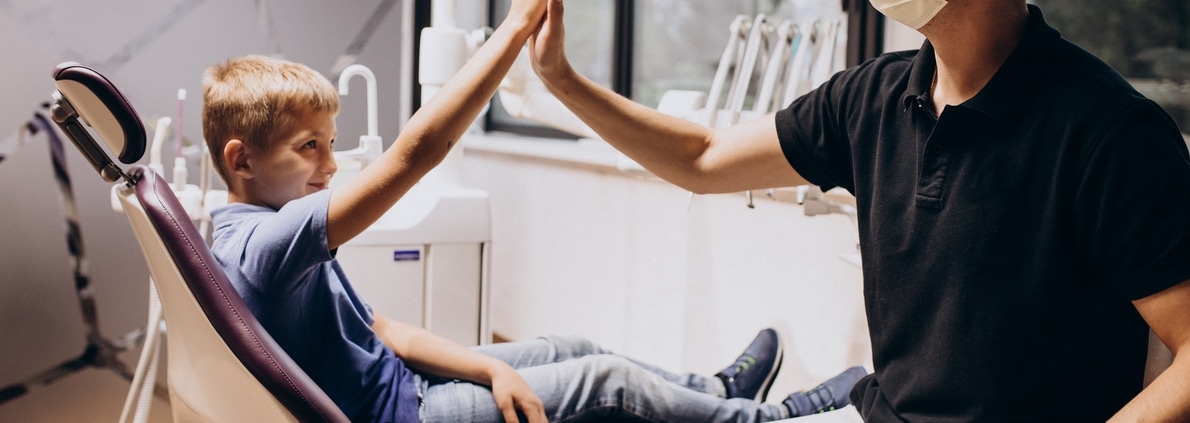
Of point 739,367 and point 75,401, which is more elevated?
point 739,367

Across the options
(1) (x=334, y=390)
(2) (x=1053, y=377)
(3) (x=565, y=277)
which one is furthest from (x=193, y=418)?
(3) (x=565, y=277)

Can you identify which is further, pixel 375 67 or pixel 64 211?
pixel 375 67

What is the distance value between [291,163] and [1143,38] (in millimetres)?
1434

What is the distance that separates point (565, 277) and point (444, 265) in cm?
92

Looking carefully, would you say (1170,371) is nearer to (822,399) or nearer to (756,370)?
(822,399)

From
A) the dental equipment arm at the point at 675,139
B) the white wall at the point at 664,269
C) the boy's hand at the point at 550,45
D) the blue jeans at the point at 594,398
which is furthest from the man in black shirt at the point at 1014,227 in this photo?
the white wall at the point at 664,269

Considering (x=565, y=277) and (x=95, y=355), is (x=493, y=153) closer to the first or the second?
(x=565, y=277)

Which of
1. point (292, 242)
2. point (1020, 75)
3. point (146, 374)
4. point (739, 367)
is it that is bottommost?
point (146, 374)

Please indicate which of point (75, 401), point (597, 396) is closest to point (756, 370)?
point (597, 396)

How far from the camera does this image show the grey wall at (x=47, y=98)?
204 cm

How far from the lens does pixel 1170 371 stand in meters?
0.84

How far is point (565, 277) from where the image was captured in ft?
9.75

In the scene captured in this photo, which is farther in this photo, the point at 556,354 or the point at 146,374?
the point at 146,374

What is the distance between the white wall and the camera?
197 centimetres
